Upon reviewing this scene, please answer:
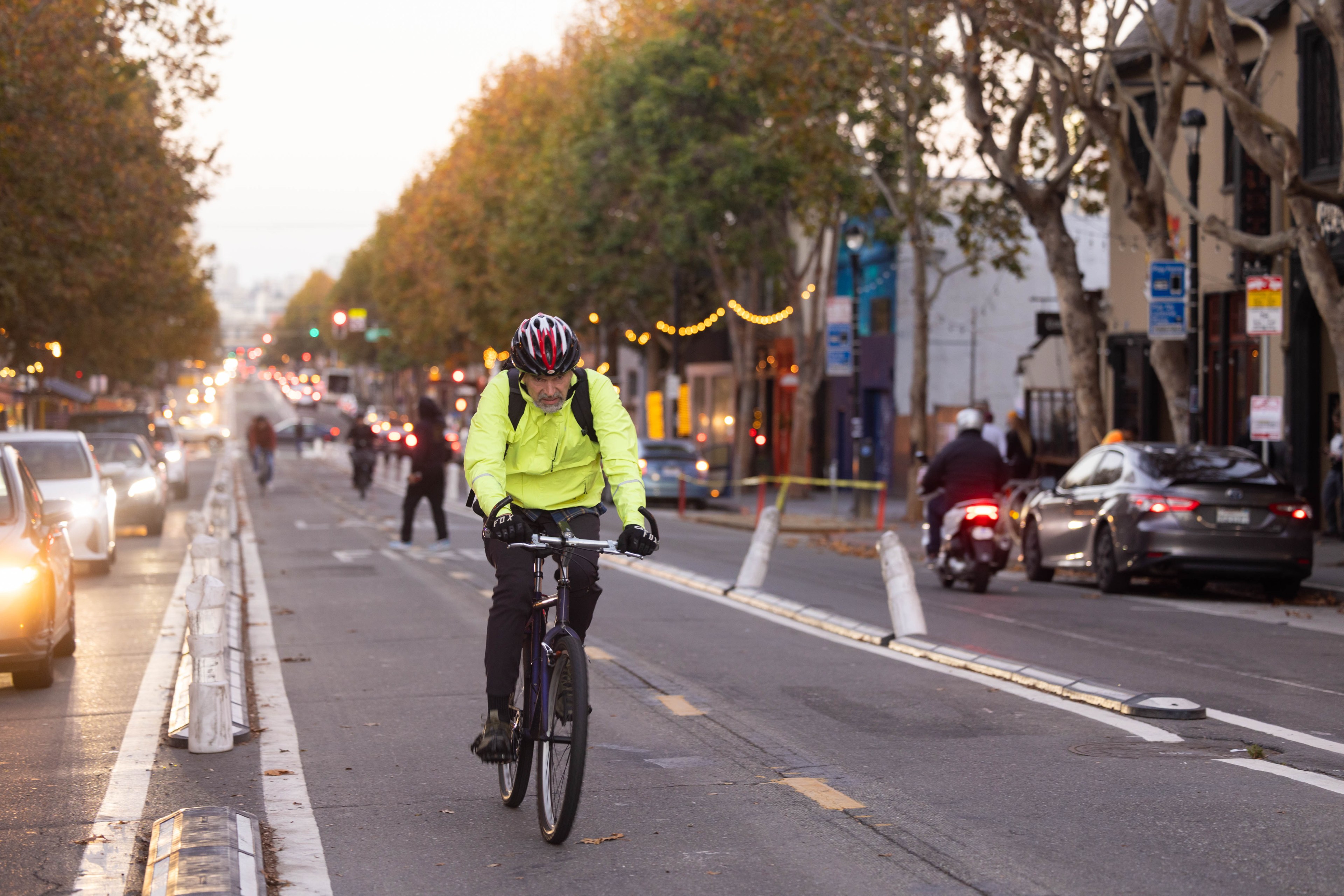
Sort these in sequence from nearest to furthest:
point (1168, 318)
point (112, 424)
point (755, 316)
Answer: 1. point (1168, 318)
2. point (112, 424)
3. point (755, 316)

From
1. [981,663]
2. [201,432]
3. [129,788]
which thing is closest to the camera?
[129,788]

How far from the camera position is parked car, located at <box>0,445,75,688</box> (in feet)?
32.8

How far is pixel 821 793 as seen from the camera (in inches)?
283

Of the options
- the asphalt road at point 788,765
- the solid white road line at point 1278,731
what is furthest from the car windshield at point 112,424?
the solid white road line at point 1278,731

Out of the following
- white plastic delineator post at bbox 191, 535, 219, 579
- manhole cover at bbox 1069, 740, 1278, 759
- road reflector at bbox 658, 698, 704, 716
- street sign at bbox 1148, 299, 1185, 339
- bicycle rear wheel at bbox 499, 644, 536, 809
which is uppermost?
street sign at bbox 1148, 299, 1185, 339

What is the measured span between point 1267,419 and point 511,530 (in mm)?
14057

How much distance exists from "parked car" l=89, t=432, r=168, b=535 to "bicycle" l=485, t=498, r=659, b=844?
19.8 meters

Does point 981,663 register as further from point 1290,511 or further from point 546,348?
point 1290,511

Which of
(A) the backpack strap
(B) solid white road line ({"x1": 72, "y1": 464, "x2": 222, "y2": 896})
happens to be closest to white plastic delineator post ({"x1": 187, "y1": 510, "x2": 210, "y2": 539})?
(B) solid white road line ({"x1": 72, "y1": 464, "x2": 222, "y2": 896})

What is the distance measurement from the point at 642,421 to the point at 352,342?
206 feet

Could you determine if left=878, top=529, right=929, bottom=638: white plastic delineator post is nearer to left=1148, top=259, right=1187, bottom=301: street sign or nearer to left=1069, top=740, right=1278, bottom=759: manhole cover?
left=1069, top=740, right=1278, bottom=759: manhole cover

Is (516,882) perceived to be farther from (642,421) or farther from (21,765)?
(642,421)

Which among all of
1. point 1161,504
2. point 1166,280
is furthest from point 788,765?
point 1166,280

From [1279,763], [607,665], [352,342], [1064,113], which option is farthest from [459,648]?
[352,342]
